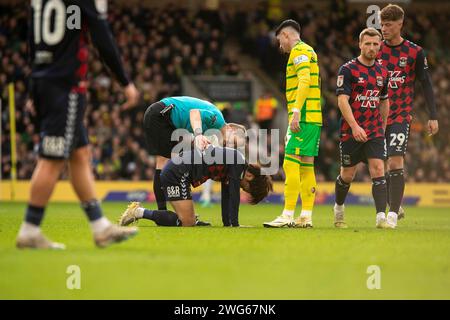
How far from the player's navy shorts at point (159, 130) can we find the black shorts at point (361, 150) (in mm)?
1998

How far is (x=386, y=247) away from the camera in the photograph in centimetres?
789

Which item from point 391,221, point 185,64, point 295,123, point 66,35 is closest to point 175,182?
point 295,123

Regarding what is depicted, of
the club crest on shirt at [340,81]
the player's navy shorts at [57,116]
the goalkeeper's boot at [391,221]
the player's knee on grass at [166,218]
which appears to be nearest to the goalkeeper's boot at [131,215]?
the player's knee on grass at [166,218]

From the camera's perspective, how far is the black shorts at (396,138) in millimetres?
11023

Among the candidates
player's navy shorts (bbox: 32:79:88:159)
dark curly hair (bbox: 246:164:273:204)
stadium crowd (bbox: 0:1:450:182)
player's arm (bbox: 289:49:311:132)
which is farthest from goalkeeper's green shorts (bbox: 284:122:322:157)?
stadium crowd (bbox: 0:1:450:182)

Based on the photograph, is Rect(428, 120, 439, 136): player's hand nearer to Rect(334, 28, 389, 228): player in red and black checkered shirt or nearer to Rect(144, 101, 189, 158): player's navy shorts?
Rect(334, 28, 389, 228): player in red and black checkered shirt

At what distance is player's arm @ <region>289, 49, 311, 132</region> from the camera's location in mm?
10000

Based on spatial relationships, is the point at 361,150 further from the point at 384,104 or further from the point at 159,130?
the point at 159,130

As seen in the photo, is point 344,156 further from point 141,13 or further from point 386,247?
point 141,13

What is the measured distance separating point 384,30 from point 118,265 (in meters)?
5.59

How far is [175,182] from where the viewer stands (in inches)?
394

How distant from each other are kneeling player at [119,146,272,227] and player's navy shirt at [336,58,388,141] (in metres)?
1.26

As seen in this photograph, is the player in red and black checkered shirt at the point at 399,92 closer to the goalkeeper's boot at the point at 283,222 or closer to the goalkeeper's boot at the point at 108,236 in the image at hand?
the goalkeeper's boot at the point at 283,222

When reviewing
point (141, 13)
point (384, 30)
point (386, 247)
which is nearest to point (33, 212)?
point (386, 247)
